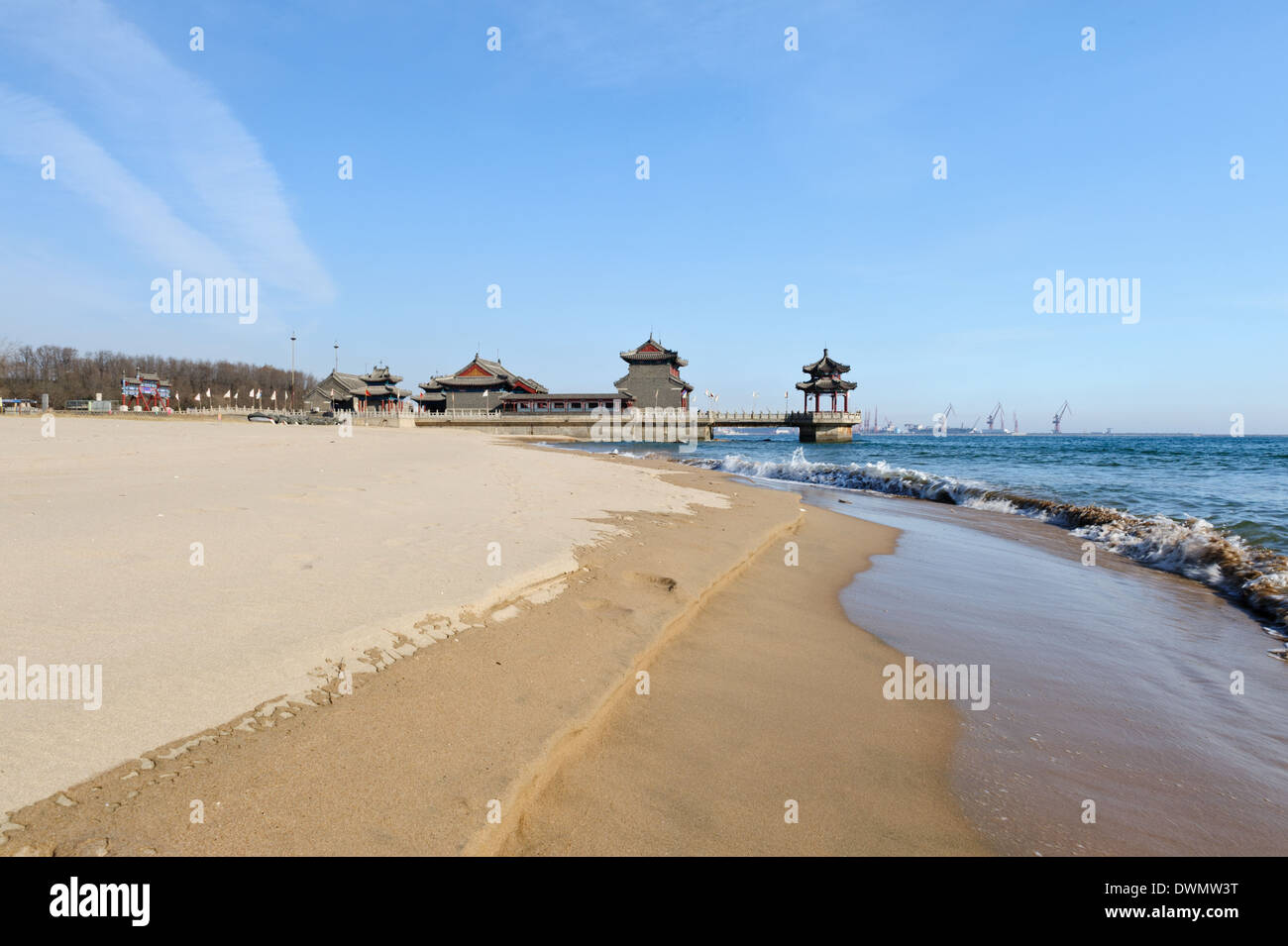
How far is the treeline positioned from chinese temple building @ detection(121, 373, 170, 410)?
14679mm

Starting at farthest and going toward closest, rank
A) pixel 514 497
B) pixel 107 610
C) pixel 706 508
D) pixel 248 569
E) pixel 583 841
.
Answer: pixel 706 508, pixel 514 497, pixel 248 569, pixel 107 610, pixel 583 841

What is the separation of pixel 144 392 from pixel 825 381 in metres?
76.3

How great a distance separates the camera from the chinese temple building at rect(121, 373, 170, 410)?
65.2m

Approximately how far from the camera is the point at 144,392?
220 feet

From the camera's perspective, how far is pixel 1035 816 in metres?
3.00

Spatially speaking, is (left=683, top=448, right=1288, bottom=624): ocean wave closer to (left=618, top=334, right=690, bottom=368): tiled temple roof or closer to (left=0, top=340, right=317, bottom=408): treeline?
(left=618, top=334, right=690, bottom=368): tiled temple roof

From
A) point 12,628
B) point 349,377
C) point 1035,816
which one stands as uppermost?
point 349,377

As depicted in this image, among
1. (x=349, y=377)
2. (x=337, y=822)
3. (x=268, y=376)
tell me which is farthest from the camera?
(x=268, y=376)

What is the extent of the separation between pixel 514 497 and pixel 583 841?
26.6 feet

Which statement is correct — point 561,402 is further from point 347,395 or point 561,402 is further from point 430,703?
point 430,703
